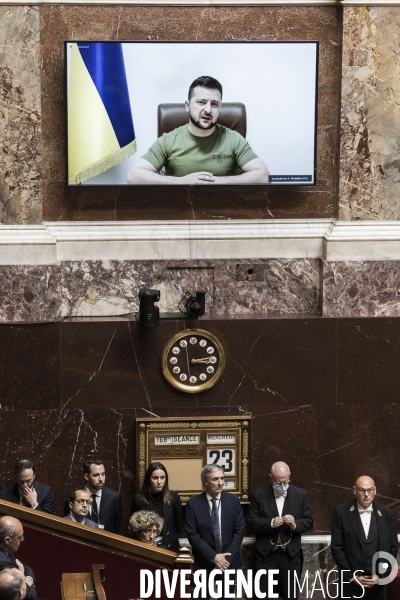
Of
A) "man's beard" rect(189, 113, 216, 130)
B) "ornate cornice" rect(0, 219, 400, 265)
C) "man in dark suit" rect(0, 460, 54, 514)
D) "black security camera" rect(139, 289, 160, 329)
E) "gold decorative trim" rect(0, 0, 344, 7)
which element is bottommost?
"man in dark suit" rect(0, 460, 54, 514)

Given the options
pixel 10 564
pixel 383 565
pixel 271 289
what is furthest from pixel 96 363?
pixel 383 565

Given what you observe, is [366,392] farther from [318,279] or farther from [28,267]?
[28,267]

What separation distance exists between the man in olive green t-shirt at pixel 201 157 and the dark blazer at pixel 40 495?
8.51 feet

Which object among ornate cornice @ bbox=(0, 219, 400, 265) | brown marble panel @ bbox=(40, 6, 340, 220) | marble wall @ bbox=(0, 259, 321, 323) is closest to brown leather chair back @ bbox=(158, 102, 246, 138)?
brown marble panel @ bbox=(40, 6, 340, 220)

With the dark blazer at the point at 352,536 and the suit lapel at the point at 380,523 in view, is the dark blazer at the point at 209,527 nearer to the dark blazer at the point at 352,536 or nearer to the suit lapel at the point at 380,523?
the dark blazer at the point at 352,536

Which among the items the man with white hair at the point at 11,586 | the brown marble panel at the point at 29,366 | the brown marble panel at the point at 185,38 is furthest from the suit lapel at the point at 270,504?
the man with white hair at the point at 11,586

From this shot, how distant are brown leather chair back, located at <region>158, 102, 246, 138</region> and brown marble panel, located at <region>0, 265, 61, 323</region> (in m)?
1.49

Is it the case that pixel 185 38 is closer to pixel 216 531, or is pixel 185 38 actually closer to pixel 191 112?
pixel 191 112

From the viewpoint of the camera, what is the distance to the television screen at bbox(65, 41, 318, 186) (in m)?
9.44

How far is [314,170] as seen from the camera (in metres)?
9.70

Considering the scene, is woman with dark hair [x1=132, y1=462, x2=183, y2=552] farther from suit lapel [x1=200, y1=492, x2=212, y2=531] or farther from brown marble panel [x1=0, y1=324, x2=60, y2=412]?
brown marble panel [x1=0, y1=324, x2=60, y2=412]

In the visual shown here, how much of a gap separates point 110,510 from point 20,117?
322cm

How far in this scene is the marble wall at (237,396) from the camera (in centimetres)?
955

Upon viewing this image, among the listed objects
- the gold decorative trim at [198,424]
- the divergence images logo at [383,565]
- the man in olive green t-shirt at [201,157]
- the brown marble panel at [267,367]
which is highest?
the man in olive green t-shirt at [201,157]
